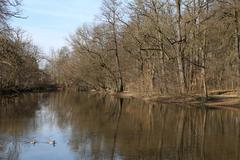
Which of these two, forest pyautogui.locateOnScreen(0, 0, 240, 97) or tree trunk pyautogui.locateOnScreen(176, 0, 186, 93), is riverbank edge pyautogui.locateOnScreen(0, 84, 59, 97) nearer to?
forest pyautogui.locateOnScreen(0, 0, 240, 97)

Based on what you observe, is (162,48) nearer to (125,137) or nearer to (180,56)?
(180,56)

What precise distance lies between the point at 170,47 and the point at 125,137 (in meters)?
30.0

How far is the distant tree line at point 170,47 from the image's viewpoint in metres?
39.2

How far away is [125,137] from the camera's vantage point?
19703 mm

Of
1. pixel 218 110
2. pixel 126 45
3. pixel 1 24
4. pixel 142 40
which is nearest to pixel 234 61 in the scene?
pixel 218 110

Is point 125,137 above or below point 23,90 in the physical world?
below

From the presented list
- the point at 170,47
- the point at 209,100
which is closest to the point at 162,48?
the point at 170,47

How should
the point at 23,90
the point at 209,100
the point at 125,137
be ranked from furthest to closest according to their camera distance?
the point at 23,90
the point at 209,100
the point at 125,137

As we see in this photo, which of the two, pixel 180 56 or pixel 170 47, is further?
pixel 170 47

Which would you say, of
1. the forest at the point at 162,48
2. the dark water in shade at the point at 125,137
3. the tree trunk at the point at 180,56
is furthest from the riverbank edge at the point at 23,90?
the dark water in shade at the point at 125,137

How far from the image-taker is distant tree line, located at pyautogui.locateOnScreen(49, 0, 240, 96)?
39.2 meters

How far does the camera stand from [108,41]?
65312 millimetres

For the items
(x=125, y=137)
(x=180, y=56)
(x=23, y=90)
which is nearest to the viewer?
(x=125, y=137)

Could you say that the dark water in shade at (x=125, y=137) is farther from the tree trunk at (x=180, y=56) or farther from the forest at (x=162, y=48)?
the tree trunk at (x=180, y=56)
